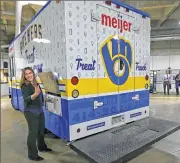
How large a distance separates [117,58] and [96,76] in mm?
535

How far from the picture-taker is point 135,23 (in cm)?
316

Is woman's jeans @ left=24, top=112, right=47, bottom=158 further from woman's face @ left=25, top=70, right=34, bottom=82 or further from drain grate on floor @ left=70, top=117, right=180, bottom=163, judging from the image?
drain grate on floor @ left=70, top=117, right=180, bottom=163

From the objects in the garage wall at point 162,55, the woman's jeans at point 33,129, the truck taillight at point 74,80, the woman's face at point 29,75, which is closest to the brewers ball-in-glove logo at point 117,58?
the truck taillight at point 74,80

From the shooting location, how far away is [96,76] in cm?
265

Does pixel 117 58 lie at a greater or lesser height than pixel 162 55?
lesser

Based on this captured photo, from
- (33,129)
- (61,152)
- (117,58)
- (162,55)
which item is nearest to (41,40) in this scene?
(117,58)

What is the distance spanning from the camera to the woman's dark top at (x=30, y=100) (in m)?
2.67

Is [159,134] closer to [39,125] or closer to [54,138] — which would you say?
[39,125]

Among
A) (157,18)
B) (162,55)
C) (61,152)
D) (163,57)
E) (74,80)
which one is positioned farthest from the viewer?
(163,57)

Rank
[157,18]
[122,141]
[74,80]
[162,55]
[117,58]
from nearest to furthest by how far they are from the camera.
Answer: [74,80]
[122,141]
[117,58]
[157,18]
[162,55]

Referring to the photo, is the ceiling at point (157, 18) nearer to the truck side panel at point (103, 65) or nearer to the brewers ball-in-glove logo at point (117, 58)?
the truck side panel at point (103, 65)

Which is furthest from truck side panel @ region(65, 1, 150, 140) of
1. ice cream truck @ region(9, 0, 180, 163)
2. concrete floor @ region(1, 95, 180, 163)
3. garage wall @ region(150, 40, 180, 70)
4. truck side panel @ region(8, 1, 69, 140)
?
garage wall @ region(150, 40, 180, 70)

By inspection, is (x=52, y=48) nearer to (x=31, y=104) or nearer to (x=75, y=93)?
(x=75, y=93)

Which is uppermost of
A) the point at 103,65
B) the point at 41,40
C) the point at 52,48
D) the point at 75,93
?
the point at 41,40
